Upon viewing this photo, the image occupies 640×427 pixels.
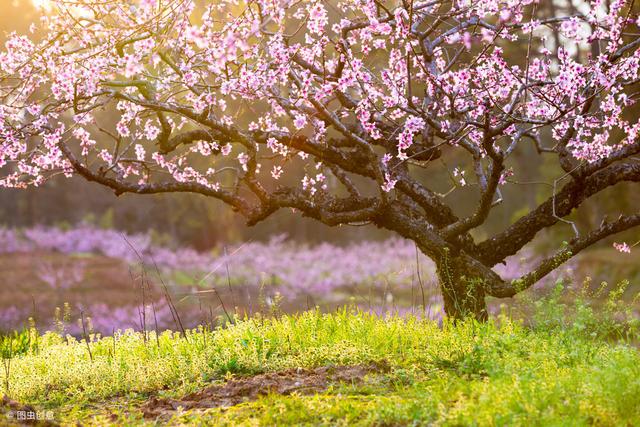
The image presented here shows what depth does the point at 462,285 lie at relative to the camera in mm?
7961

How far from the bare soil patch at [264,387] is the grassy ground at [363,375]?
29 mm

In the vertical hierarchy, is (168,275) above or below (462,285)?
above

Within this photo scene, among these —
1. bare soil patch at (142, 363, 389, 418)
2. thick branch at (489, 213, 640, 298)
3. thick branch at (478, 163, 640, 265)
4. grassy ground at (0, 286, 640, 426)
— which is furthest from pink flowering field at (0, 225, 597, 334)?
bare soil patch at (142, 363, 389, 418)

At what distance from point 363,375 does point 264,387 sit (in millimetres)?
898

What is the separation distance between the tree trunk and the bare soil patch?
218cm

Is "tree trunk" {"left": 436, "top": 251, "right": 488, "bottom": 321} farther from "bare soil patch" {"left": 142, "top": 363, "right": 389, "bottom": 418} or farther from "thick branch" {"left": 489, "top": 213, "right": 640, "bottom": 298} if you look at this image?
"bare soil patch" {"left": 142, "top": 363, "right": 389, "bottom": 418}

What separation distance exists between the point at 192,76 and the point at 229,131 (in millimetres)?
842

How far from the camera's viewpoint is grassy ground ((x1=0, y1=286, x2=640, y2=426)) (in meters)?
4.58

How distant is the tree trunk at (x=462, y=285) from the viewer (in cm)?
785

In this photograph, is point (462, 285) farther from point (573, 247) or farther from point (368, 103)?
point (368, 103)

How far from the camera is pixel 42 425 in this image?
4719 mm

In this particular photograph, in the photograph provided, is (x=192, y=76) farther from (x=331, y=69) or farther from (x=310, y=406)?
(x=310, y=406)

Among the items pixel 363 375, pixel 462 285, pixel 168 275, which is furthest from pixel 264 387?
pixel 168 275

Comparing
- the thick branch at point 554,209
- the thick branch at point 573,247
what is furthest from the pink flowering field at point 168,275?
the thick branch at point 573,247
